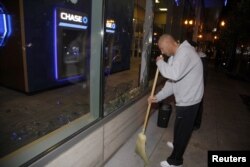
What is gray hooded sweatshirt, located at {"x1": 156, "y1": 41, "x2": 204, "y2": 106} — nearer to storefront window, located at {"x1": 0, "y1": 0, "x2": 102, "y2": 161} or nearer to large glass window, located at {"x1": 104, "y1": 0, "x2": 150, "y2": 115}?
storefront window, located at {"x1": 0, "y1": 0, "x2": 102, "y2": 161}

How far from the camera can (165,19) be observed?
771 cm

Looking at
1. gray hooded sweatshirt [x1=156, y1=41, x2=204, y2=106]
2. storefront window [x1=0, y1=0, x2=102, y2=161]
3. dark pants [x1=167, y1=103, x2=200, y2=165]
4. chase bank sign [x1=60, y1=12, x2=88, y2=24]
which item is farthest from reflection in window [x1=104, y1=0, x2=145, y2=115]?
gray hooded sweatshirt [x1=156, y1=41, x2=204, y2=106]

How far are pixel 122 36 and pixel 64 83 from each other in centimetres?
514

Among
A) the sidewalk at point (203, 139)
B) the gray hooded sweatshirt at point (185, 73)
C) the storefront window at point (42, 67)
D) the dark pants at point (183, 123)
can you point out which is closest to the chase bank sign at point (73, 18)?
the storefront window at point (42, 67)

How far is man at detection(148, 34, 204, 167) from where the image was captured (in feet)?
8.98

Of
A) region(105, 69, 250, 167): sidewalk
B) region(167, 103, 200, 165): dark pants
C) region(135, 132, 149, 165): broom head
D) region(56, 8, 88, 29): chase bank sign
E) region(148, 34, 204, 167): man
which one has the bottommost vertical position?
region(105, 69, 250, 167): sidewalk

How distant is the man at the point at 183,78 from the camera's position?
2738mm

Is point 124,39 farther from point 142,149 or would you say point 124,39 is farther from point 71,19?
point 142,149

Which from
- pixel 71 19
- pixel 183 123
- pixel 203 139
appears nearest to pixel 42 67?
pixel 71 19

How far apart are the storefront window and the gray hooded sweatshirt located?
2.34 m

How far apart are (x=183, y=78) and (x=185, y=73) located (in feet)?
0.40

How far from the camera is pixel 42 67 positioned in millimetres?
7461

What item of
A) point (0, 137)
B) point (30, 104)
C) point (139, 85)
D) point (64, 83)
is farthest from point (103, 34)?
point (64, 83)

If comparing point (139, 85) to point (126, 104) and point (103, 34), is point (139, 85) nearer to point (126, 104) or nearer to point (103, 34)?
point (126, 104)
